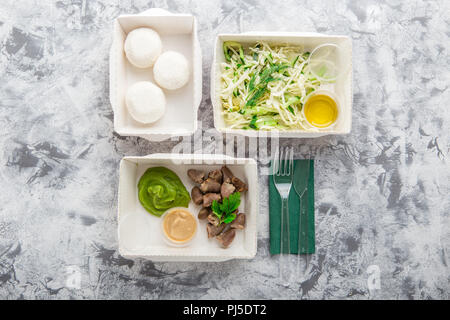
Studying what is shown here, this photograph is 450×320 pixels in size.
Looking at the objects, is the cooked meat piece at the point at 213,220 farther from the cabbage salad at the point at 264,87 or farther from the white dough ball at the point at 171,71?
the white dough ball at the point at 171,71

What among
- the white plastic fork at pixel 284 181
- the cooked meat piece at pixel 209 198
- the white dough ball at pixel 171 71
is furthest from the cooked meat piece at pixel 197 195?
the white dough ball at pixel 171 71

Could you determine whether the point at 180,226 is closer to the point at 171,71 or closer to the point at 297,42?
the point at 171,71

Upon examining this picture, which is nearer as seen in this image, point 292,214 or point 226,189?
point 226,189

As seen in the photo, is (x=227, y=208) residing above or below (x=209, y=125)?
below

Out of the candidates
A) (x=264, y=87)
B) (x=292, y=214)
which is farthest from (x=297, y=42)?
(x=292, y=214)

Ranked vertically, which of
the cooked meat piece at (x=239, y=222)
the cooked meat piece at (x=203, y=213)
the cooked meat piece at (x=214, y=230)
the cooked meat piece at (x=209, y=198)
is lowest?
the cooked meat piece at (x=214, y=230)

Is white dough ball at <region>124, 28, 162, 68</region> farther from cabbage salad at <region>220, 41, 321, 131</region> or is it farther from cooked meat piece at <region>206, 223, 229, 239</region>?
cooked meat piece at <region>206, 223, 229, 239</region>

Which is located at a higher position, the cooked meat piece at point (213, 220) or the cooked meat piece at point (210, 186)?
the cooked meat piece at point (210, 186)

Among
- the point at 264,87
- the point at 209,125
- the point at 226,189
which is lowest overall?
the point at 226,189
